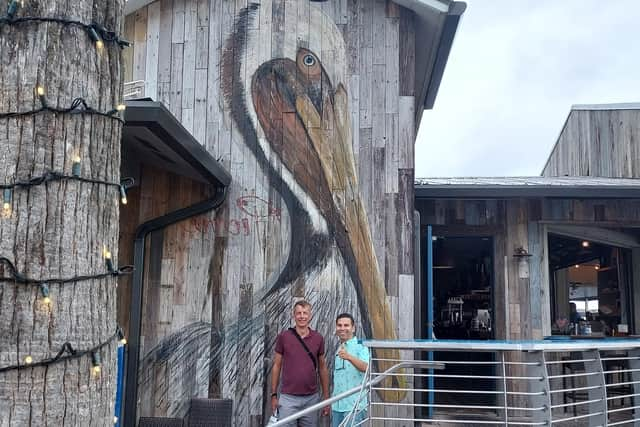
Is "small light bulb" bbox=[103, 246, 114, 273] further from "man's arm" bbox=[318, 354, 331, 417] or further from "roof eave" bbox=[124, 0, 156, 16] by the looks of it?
"roof eave" bbox=[124, 0, 156, 16]

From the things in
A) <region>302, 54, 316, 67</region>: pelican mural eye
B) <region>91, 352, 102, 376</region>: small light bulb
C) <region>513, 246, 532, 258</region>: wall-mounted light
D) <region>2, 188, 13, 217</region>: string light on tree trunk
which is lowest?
<region>91, 352, 102, 376</region>: small light bulb

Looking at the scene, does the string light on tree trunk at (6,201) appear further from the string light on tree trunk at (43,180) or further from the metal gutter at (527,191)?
the metal gutter at (527,191)

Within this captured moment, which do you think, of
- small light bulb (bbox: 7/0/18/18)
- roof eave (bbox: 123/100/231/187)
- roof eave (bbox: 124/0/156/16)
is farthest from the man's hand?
roof eave (bbox: 124/0/156/16)

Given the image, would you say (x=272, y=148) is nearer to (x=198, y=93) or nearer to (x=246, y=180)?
(x=246, y=180)

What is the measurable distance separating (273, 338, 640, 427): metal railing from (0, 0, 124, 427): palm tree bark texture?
85.3 inches

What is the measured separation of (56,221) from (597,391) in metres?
3.83

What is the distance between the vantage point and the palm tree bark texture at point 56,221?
1737 mm

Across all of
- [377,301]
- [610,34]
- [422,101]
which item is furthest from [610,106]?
[610,34]

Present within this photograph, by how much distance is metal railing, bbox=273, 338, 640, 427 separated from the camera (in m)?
3.89

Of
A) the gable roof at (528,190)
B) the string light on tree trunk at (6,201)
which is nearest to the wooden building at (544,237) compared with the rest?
the gable roof at (528,190)

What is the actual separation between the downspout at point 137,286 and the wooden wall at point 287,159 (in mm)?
121

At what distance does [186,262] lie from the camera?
20.6 feet

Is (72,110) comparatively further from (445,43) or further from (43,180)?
(445,43)

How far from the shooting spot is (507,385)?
7164 millimetres
